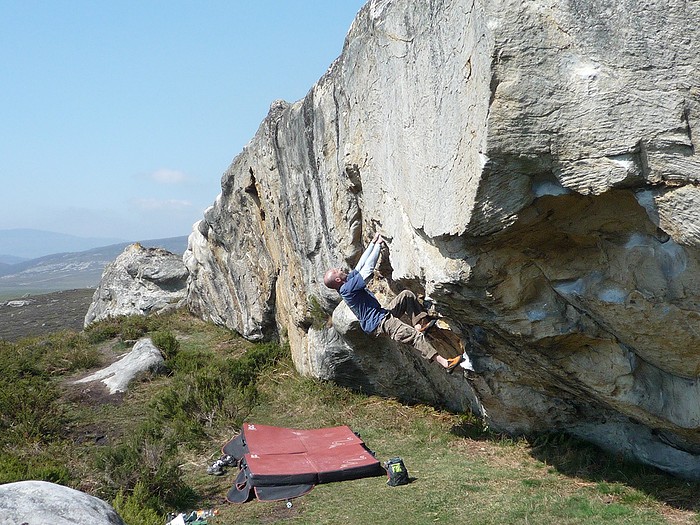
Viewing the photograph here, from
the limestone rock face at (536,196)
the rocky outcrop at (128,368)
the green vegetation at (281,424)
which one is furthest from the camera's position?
the rocky outcrop at (128,368)

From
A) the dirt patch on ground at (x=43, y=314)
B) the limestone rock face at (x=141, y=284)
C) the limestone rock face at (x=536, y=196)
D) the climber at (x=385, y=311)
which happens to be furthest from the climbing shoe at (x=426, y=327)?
the dirt patch on ground at (x=43, y=314)

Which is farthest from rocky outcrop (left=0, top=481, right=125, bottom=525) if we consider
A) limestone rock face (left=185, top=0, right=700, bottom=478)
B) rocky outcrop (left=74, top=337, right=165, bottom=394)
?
rocky outcrop (left=74, top=337, right=165, bottom=394)

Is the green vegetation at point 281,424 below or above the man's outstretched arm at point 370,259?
below

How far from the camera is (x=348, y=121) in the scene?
374 inches

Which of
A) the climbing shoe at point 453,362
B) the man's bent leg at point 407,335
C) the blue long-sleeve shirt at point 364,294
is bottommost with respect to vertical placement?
the climbing shoe at point 453,362

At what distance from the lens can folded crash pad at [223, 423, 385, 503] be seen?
8.29 meters

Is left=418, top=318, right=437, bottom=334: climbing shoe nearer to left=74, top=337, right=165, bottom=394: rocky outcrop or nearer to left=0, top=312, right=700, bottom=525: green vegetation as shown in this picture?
left=0, top=312, right=700, bottom=525: green vegetation

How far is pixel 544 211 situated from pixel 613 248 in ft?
2.41

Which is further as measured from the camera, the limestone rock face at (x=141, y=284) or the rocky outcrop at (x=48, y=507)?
the limestone rock face at (x=141, y=284)

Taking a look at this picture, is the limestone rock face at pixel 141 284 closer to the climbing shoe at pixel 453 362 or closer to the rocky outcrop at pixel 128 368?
the rocky outcrop at pixel 128 368

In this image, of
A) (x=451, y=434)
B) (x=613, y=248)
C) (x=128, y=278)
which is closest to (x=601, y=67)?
(x=613, y=248)

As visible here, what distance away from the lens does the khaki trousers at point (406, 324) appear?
8.63 m

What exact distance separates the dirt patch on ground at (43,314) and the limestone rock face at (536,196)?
20215 mm

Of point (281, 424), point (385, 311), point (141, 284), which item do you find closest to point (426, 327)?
point (385, 311)
